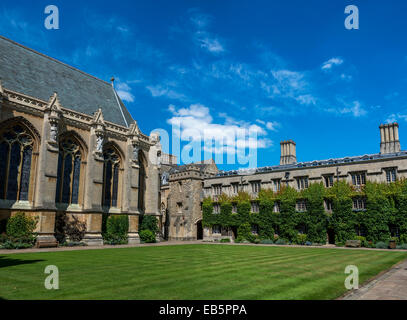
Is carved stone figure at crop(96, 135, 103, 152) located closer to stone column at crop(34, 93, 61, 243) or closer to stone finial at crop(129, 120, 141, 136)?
stone column at crop(34, 93, 61, 243)

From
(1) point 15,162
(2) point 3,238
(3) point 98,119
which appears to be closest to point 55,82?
(3) point 98,119

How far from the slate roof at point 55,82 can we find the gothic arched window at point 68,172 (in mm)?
4546

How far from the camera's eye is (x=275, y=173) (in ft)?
134

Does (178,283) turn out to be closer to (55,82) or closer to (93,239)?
(93,239)

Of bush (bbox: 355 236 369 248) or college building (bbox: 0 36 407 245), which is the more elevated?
college building (bbox: 0 36 407 245)

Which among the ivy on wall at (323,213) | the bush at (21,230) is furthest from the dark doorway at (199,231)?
the bush at (21,230)

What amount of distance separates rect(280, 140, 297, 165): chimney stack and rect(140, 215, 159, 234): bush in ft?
65.4

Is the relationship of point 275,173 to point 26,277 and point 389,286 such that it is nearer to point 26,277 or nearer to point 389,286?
point 389,286

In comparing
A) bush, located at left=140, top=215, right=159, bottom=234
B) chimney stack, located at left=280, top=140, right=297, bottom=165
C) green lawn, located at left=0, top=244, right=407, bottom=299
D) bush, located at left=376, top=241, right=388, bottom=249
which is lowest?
bush, located at left=376, top=241, right=388, bottom=249

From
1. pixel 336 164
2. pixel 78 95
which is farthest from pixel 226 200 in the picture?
pixel 78 95

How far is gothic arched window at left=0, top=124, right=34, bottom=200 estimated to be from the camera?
89.0 feet

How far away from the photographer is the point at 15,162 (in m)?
27.9

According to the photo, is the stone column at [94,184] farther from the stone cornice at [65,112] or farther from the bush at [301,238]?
the bush at [301,238]

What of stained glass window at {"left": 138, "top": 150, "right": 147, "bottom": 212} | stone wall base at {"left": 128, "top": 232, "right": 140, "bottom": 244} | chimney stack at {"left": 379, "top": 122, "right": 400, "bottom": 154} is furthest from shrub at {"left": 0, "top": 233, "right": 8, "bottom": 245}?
chimney stack at {"left": 379, "top": 122, "right": 400, "bottom": 154}
